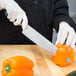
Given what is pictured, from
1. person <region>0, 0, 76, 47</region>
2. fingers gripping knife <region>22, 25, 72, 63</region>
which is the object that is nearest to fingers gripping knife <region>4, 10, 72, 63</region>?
fingers gripping knife <region>22, 25, 72, 63</region>

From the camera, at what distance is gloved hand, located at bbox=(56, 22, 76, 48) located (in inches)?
47.0

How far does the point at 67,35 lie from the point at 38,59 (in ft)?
0.93

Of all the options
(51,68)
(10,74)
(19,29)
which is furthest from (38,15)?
(10,74)

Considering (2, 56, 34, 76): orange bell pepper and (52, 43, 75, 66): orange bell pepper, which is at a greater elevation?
(2, 56, 34, 76): orange bell pepper

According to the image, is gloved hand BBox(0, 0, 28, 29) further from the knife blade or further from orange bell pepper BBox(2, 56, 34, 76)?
orange bell pepper BBox(2, 56, 34, 76)

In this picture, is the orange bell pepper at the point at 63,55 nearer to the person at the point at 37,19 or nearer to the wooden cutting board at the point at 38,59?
the wooden cutting board at the point at 38,59

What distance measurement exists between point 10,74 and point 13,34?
2.15ft

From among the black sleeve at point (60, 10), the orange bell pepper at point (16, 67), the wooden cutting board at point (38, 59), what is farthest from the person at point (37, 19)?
the orange bell pepper at point (16, 67)

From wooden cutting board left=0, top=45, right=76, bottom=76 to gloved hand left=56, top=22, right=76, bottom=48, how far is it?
14 cm

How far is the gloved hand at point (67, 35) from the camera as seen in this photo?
47.0 inches

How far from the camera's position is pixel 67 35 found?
124cm

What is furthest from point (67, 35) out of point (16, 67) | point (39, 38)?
point (16, 67)

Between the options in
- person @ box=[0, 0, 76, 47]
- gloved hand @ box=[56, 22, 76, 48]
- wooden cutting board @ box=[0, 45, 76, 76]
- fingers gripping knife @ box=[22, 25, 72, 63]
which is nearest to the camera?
wooden cutting board @ box=[0, 45, 76, 76]

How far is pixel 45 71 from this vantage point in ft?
3.10
